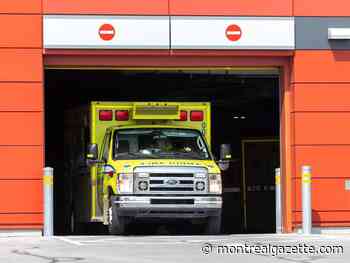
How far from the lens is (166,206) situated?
737 inches

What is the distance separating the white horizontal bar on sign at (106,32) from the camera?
2075 centimetres

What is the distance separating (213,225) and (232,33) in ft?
15.0

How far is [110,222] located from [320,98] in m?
5.81

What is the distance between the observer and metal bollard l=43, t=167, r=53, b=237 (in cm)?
1980

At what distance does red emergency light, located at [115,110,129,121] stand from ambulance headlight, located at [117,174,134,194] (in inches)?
93.6

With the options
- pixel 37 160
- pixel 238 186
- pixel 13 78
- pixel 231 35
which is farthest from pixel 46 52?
pixel 238 186

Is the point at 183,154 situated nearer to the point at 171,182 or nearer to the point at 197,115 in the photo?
the point at 171,182

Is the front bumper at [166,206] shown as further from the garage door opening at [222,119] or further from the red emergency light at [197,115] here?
the garage door opening at [222,119]

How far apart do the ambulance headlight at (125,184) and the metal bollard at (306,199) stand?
163 inches

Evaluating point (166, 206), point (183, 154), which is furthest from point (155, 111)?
point (166, 206)

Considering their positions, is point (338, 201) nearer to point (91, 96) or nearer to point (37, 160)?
point (37, 160)

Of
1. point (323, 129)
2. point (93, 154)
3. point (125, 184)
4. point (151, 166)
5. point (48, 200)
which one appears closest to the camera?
point (125, 184)

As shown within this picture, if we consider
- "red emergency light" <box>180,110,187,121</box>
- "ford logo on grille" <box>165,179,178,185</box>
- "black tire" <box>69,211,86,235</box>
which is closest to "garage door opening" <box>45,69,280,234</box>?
"black tire" <box>69,211,86,235</box>

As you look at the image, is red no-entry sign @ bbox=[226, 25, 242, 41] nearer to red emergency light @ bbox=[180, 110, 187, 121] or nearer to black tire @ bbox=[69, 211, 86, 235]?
red emergency light @ bbox=[180, 110, 187, 121]
